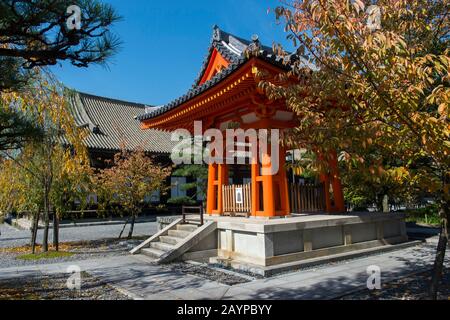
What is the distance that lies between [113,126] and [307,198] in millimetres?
18305

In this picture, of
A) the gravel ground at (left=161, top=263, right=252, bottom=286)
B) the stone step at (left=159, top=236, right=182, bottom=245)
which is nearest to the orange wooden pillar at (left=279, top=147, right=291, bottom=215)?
the gravel ground at (left=161, top=263, right=252, bottom=286)

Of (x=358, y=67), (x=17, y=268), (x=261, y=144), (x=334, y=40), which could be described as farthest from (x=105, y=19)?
(x=17, y=268)

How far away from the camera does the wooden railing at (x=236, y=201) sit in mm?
8719

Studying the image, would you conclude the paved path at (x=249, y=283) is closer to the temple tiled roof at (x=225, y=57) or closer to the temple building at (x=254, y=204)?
the temple building at (x=254, y=204)

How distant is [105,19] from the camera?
4.34 m

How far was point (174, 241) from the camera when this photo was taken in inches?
344

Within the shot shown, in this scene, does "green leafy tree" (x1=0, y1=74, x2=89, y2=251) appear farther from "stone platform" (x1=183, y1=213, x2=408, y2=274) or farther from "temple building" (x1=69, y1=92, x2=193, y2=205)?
"temple building" (x1=69, y1=92, x2=193, y2=205)

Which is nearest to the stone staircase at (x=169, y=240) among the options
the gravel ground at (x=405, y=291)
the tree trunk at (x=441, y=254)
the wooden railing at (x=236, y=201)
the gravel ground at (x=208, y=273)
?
the gravel ground at (x=208, y=273)

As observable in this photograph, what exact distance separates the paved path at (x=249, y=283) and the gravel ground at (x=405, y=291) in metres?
0.23

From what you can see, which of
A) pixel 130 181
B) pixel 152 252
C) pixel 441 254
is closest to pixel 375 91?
pixel 441 254

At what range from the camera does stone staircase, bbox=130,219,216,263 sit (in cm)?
777

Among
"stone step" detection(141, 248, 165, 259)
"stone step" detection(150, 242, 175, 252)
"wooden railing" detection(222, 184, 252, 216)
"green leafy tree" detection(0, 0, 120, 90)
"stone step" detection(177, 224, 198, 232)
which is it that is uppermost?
"green leafy tree" detection(0, 0, 120, 90)

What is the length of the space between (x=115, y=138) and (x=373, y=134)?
20.6 m

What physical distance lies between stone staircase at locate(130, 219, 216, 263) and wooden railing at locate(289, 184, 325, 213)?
2.29m
